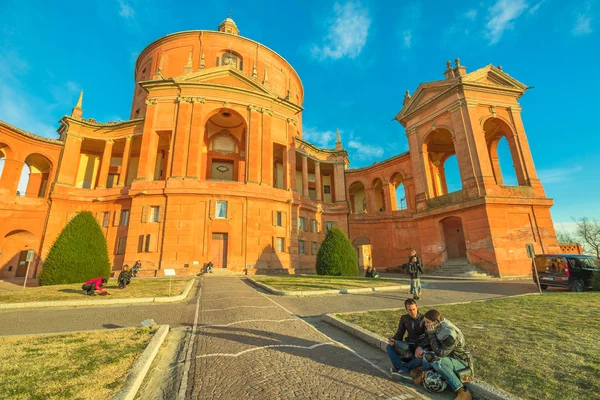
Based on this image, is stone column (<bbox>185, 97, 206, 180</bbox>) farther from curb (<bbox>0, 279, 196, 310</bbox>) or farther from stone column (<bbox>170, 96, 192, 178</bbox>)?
curb (<bbox>0, 279, 196, 310</bbox>)

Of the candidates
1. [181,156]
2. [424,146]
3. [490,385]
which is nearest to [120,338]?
[490,385]

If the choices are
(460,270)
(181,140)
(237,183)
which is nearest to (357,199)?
(460,270)

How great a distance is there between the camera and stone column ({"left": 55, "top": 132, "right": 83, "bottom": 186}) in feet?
86.0

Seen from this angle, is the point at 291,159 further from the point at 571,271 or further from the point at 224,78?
the point at 571,271

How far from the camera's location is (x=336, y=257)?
1908 centimetres

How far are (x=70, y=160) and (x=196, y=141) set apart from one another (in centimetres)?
1383

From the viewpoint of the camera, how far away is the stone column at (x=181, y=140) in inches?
914

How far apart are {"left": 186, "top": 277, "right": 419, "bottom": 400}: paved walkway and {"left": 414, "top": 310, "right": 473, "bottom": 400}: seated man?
452 mm

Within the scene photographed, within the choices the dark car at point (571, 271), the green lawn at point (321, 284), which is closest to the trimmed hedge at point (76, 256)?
the green lawn at point (321, 284)

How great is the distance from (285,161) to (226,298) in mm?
19033

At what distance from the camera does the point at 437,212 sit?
24.8 m

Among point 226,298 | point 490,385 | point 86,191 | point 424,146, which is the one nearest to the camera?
point 490,385

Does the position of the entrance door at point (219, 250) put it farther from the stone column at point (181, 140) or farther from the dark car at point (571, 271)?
the dark car at point (571, 271)

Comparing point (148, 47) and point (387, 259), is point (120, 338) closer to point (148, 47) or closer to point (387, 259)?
point (387, 259)
